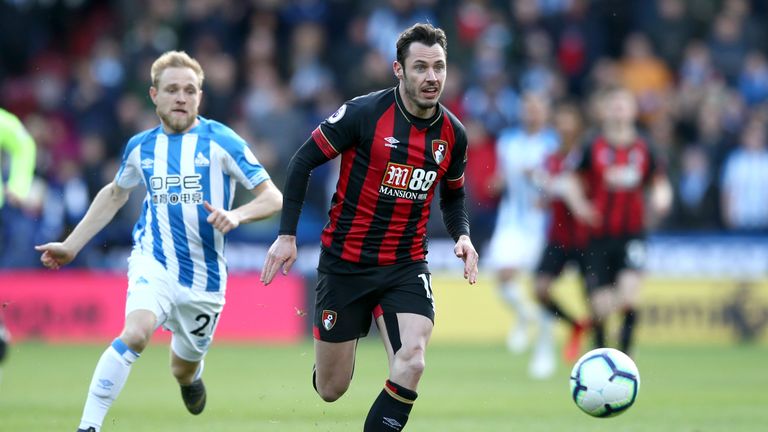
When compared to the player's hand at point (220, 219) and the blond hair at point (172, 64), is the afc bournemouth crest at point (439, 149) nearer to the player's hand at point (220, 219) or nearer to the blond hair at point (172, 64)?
the player's hand at point (220, 219)

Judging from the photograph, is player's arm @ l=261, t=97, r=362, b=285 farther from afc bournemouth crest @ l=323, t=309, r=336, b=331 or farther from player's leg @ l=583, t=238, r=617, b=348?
player's leg @ l=583, t=238, r=617, b=348

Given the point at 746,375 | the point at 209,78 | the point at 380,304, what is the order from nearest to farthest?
1. the point at 380,304
2. the point at 746,375
3. the point at 209,78

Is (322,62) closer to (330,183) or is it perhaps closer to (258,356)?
(330,183)

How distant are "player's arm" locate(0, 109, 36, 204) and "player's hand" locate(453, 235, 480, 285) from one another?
3.94m

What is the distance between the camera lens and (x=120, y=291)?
17203 millimetres

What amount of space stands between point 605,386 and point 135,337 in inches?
110

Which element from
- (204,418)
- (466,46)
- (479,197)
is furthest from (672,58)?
(204,418)

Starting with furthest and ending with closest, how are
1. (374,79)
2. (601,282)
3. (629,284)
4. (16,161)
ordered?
(374,79) → (601,282) → (629,284) → (16,161)

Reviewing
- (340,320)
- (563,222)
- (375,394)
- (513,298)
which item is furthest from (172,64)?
(513,298)

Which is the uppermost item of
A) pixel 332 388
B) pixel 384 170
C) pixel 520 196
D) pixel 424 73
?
pixel 520 196

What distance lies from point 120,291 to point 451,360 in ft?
15.8

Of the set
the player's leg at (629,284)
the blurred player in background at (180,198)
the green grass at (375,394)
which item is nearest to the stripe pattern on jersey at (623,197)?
the player's leg at (629,284)

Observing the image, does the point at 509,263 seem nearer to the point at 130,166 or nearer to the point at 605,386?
the point at 605,386

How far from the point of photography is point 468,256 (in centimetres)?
732
